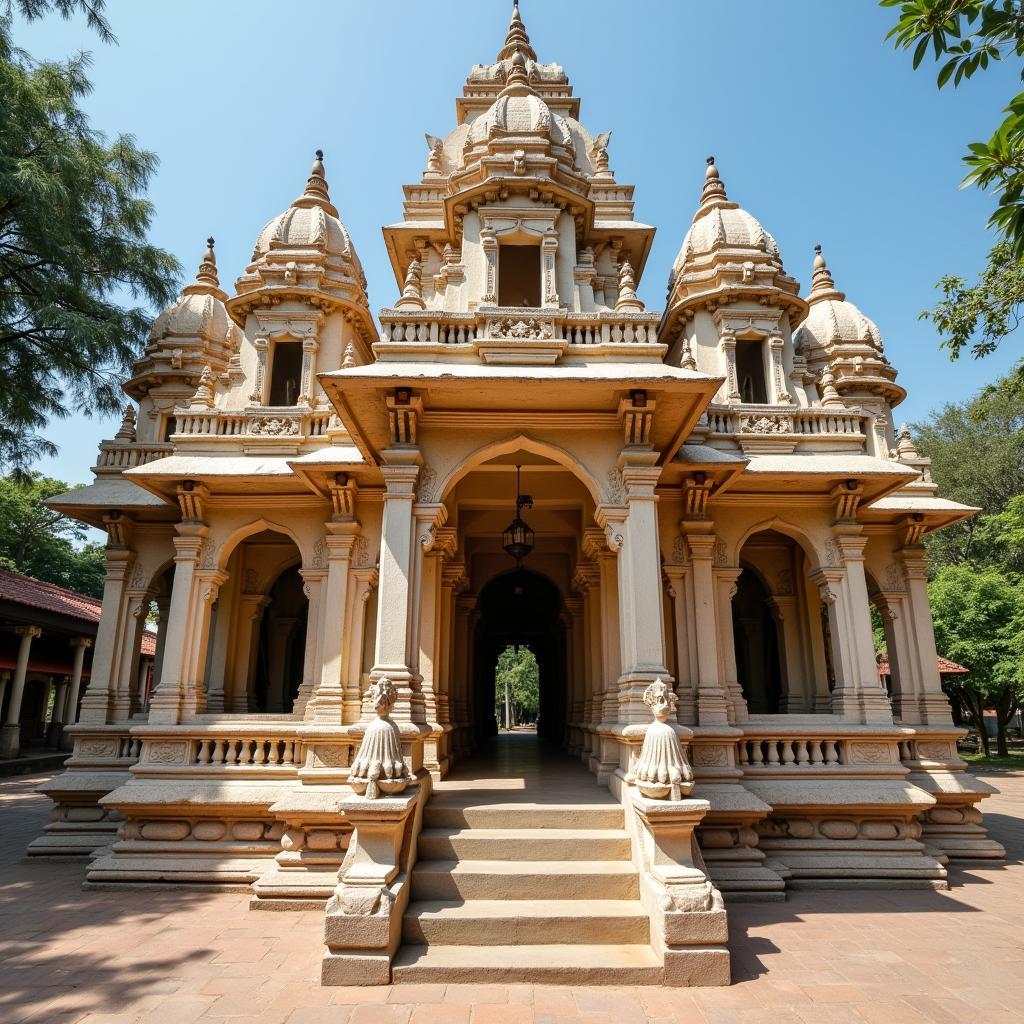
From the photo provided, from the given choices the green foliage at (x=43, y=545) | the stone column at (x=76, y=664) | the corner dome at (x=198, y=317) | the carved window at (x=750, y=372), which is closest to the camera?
the carved window at (x=750, y=372)

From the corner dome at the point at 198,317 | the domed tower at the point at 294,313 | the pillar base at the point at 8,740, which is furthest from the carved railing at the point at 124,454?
the pillar base at the point at 8,740

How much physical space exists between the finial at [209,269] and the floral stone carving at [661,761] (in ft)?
47.7

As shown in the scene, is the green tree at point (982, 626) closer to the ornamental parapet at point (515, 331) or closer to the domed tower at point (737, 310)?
the domed tower at point (737, 310)

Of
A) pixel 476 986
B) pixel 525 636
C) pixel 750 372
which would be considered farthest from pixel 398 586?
Answer: pixel 525 636

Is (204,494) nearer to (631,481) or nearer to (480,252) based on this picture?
(480,252)

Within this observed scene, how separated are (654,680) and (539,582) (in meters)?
11.1

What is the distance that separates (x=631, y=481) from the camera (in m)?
7.57

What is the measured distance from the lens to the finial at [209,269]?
15.8 m

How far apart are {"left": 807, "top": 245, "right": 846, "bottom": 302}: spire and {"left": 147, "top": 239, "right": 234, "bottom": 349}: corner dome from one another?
13384mm

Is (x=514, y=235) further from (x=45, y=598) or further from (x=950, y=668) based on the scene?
(x=950, y=668)

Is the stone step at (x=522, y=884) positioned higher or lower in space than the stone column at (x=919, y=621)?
lower

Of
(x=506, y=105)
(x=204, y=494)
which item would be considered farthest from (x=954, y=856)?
(x=506, y=105)

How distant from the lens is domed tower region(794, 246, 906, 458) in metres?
14.0

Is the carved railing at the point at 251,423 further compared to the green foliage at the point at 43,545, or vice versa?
the green foliage at the point at 43,545
